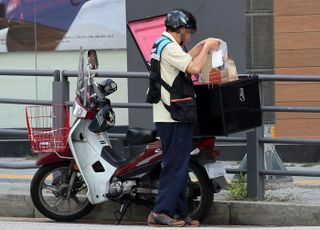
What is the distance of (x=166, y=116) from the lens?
6.36 meters

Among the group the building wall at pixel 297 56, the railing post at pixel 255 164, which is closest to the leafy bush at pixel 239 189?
the railing post at pixel 255 164

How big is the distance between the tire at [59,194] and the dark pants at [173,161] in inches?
37.6

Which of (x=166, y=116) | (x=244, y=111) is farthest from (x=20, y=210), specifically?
(x=244, y=111)

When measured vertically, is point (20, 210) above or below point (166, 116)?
below

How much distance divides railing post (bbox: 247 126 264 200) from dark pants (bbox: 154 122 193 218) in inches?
35.7

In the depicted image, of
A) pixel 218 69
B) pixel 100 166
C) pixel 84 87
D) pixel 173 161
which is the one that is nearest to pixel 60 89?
pixel 84 87

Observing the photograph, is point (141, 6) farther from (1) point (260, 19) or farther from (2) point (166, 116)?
(2) point (166, 116)

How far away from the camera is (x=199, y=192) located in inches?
266

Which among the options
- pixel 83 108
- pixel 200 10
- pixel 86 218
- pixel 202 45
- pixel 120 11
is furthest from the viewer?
pixel 120 11

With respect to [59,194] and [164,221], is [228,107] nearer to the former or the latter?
[164,221]

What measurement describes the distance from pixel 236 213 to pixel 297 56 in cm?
433

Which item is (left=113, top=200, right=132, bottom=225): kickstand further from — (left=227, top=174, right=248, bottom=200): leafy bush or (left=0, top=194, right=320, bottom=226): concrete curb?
(left=227, top=174, right=248, bottom=200): leafy bush

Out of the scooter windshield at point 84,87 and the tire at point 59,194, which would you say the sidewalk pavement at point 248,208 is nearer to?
the tire at point 59,194

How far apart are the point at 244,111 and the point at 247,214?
1.03 m
